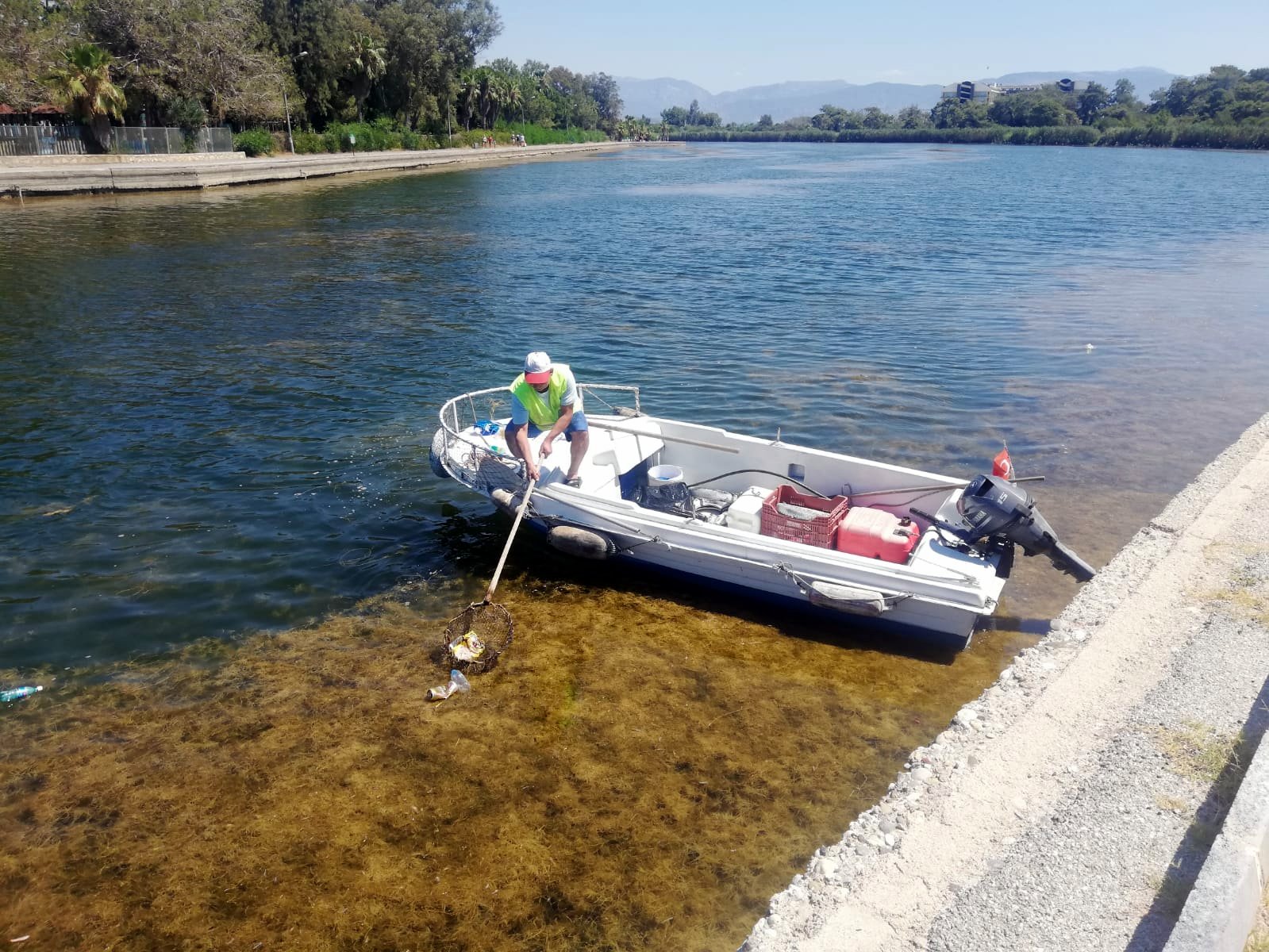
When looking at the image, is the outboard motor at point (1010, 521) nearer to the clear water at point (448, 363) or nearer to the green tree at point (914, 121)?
the clear water at point (448, 363)

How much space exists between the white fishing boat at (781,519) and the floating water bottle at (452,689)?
6.91 feet

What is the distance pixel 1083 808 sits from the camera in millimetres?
5613

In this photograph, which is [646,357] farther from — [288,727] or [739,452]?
[288,727]

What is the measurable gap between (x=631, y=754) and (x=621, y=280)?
2329 cm

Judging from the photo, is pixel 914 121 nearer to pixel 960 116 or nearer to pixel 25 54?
pixel 960 116

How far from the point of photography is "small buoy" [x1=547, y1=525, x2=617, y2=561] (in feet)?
32.5

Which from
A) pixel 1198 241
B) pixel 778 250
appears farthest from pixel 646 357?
pixel 1198 241

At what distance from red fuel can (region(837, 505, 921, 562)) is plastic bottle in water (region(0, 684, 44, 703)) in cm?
433

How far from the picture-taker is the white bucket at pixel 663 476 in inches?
427

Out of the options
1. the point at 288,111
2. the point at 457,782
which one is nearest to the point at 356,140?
the point at 288,111

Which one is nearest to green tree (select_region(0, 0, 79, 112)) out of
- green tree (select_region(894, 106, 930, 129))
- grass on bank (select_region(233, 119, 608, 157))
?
grass on bank (select_region(233, 119, 608, 157))

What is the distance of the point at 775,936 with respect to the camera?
5059 mm

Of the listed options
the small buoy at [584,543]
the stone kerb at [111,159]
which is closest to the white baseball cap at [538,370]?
the small buoy at [584,543]

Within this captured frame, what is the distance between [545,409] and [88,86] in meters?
52.6
